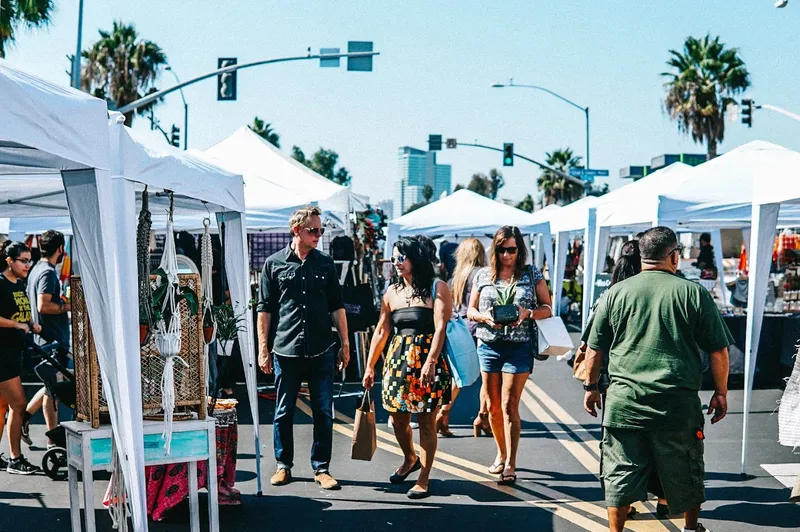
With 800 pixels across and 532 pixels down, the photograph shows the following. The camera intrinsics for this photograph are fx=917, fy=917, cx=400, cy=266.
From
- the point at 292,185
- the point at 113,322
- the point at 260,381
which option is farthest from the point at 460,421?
the point at 113,322

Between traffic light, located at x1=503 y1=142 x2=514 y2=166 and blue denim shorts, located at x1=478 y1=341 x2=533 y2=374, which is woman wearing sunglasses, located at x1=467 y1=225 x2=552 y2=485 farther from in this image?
traffic light, located at x1=503 y1=142 x2=514 y2=166

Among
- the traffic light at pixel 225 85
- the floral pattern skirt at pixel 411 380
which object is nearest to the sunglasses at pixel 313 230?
the floral pattern skirt at pixel 411 380

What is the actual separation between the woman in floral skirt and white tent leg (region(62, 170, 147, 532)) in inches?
98.1

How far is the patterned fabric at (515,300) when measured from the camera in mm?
6941

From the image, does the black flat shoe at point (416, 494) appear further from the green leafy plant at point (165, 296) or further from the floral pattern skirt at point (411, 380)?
the green leafy plant at point (165, 296)

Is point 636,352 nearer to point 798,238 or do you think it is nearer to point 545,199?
point 798,238

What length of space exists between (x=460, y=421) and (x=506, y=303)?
10.1 ft

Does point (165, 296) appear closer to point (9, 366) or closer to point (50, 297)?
point (9, 366)

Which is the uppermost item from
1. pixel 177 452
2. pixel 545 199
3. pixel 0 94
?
pixel 545 199

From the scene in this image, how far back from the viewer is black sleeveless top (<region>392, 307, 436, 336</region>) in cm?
671

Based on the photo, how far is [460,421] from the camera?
9.72 meters

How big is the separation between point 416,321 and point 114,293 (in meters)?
2.85

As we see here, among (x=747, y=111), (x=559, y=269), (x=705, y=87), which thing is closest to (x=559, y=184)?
(x=705, y=87)

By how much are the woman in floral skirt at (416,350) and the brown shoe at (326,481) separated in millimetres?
616
